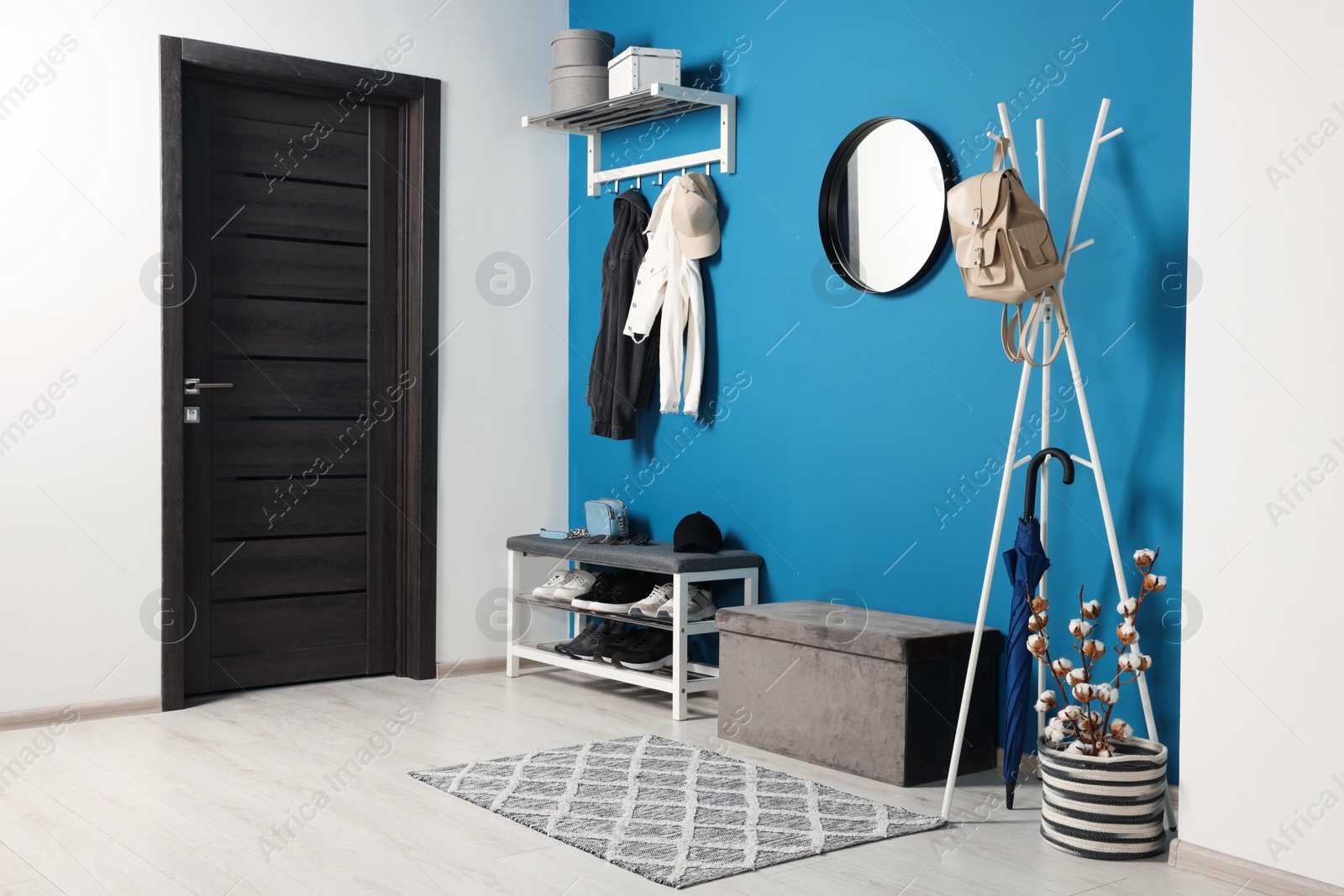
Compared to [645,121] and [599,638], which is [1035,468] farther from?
[645,121]

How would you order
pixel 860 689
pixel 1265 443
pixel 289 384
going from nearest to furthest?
1. pixel 1265 443
2. pixel 860 689
3. pixel 289 384

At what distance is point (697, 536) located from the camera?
3.95 meters

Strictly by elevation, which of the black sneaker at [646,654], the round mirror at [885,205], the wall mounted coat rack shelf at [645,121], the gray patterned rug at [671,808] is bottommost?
the gray patterned rug at [671,808]

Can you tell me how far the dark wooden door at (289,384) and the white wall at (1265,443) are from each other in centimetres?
290

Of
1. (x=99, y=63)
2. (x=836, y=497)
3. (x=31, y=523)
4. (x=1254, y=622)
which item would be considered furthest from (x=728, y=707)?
(x=99, y=63)

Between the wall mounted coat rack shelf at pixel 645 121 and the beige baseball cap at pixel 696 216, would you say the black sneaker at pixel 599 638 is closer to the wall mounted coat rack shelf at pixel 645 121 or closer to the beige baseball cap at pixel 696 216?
the beige baseball cap at pixel 696 216

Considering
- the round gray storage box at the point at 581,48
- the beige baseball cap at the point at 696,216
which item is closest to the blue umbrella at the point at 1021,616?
the beige baseball cap at the point at 696,216

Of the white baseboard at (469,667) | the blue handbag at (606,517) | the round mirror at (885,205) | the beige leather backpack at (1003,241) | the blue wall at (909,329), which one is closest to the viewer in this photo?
the beige leather backpack at (1003,241)

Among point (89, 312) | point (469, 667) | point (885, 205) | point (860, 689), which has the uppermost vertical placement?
point (885, 205)

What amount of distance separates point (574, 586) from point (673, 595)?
511 mm

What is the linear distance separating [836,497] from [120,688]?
232 centimetres

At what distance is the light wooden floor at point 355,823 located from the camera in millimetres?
2412

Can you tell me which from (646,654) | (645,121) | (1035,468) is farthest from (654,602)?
(645,121)

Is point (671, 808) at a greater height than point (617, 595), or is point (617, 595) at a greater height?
point (617, 595)
